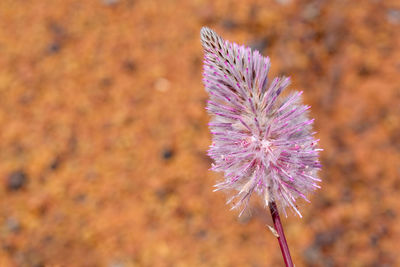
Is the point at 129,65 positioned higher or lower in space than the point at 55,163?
higher

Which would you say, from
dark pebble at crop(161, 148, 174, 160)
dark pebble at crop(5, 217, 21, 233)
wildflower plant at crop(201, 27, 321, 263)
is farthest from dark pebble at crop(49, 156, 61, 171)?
wildflower plant at crop(201, 27, 321, 263)

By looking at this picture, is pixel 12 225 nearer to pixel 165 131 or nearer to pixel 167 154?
pixel 167 154

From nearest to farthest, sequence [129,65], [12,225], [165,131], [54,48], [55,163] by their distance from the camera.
Answer: [12,225], [55,163], [165,131], [129,65], [54,48]

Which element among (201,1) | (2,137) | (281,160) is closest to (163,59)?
(201,1)

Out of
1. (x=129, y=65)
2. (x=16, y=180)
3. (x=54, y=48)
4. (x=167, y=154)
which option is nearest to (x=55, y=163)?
(x=16, y=180)

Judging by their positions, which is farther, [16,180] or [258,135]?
[16,180]

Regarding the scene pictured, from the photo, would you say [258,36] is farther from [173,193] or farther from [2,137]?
[2,137]

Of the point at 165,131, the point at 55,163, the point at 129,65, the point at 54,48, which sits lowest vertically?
the point at 55,163

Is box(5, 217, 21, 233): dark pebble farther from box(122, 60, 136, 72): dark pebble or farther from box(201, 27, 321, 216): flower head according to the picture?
box(201, 27, 321, 216): flower head
